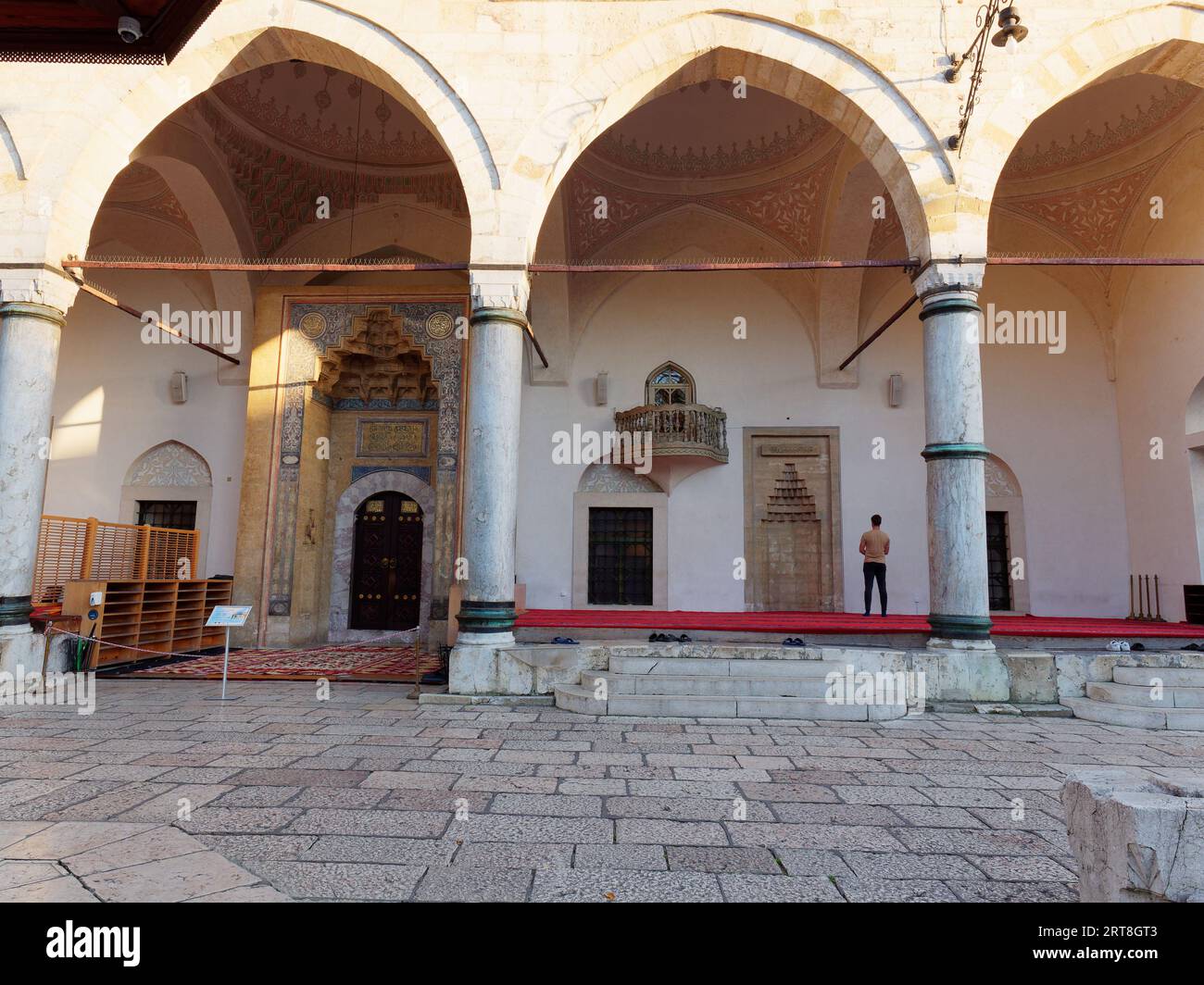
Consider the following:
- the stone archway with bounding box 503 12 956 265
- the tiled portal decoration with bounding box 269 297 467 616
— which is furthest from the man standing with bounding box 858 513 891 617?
the tiled portal decoration with bounding box 269 297 467 616

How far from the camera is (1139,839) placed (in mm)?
1636

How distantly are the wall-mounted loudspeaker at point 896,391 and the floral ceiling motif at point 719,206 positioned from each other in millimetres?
2072

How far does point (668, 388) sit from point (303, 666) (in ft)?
19.2

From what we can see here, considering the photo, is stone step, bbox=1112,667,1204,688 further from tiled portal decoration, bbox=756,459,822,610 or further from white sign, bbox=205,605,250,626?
white sign, bbox=205,605,250,626

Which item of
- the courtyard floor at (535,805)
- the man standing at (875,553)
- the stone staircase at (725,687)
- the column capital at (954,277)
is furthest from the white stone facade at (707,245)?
the courtyard floor at (535,805)

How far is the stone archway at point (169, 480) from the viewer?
10.2 metres

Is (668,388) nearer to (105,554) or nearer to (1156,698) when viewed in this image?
(1156,698)

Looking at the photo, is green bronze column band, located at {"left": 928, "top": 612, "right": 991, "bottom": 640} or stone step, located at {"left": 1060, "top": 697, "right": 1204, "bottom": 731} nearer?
stone step, located at {"left": 1060, "top": 697, "right": 1204, "bottom": 731}

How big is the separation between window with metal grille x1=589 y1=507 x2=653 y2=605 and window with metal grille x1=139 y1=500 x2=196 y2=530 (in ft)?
18.6

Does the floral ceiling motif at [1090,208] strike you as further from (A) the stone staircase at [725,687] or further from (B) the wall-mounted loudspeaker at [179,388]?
(B) the wall-mounted loudspeaker at [179,388]

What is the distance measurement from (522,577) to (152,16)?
8.15m

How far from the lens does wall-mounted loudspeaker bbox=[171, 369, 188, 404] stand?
10.2 m

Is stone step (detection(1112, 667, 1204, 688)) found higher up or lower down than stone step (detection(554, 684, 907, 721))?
higher up
